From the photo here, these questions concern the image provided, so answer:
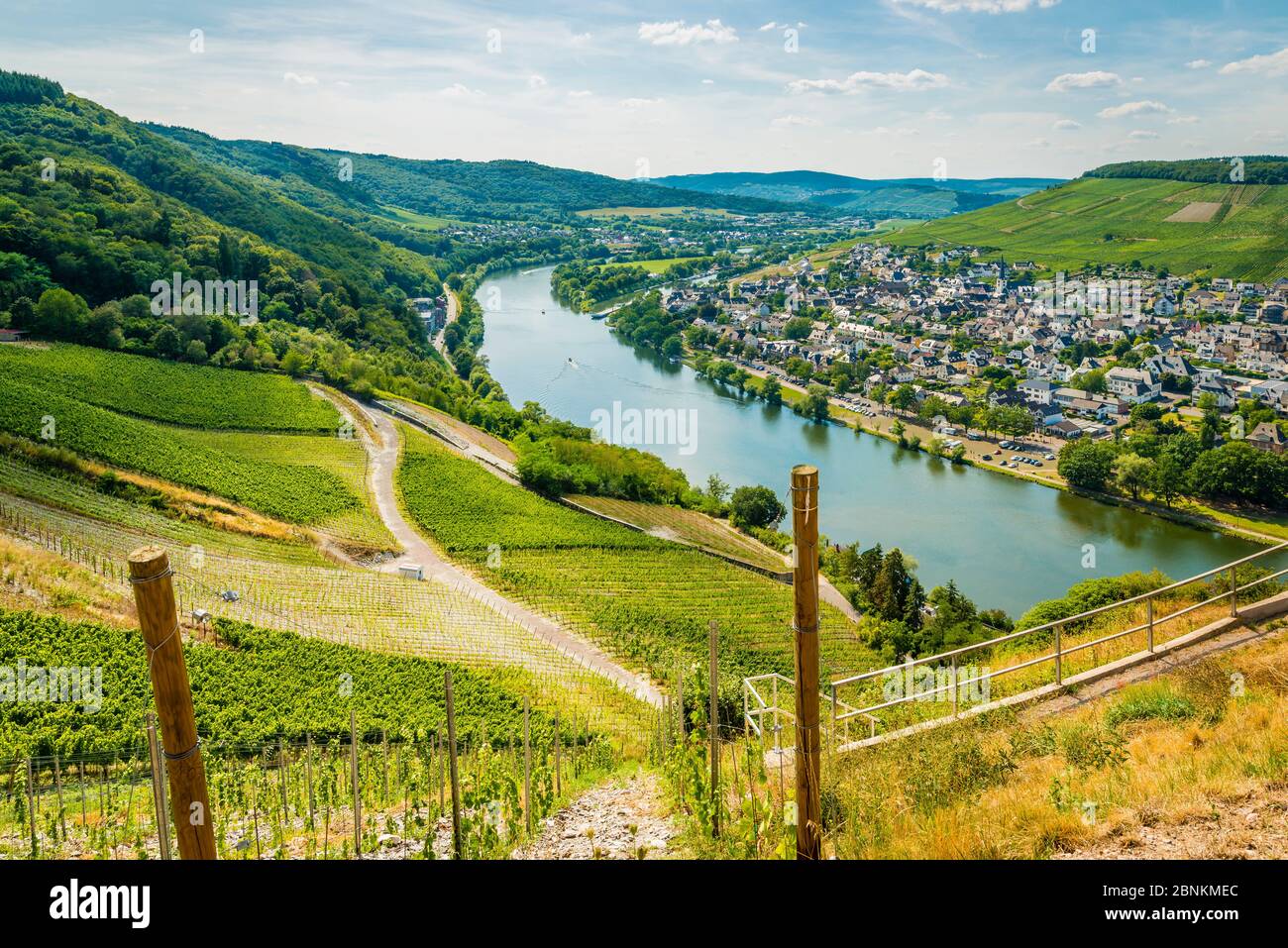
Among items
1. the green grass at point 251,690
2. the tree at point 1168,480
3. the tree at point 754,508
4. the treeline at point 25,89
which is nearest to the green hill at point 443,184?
the treeline at point 25,89

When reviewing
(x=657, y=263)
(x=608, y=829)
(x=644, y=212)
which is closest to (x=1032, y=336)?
(x=657, y=263)

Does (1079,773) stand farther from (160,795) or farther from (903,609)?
(903,609)

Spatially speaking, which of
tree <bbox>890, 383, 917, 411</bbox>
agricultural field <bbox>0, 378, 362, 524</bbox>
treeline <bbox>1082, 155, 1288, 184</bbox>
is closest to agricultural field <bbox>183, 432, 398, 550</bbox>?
agricultural field <bbox>0, 378, 362, 524</bbox>

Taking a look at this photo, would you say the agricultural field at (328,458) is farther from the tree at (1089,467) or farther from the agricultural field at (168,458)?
the tree at (1089,467)

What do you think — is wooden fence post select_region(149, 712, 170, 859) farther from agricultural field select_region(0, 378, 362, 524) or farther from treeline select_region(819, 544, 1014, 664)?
agricultural field select_region(0, 378, 362, 524)

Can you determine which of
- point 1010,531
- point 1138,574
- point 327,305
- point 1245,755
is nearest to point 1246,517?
point 1010,531
